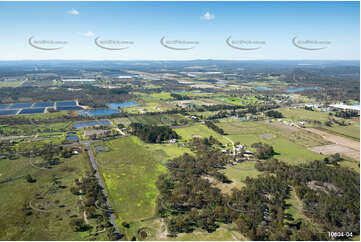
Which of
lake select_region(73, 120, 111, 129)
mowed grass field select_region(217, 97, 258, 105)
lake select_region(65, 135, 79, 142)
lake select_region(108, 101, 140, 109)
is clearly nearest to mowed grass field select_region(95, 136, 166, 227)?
lake select_region(65, 135, 79, 142)

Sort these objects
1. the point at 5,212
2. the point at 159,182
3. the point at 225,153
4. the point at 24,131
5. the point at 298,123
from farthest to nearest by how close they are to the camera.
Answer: the point at 298,123
the point at 24,131
the point at 225,153
the point at 159,182
the point at 5,212

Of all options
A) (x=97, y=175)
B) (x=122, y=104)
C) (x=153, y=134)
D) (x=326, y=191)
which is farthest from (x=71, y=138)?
(x=326, y=191)

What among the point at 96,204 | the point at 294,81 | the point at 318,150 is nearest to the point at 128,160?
the point at 96,204

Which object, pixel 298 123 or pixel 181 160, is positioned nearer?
pixel 181 160

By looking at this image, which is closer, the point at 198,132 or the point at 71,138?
the point at 71,138

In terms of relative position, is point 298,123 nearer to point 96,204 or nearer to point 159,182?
point 159,182

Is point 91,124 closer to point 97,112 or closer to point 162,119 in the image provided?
point 97,112

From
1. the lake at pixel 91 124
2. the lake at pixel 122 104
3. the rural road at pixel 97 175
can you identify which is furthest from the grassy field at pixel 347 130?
the lake at pixel 122 104
